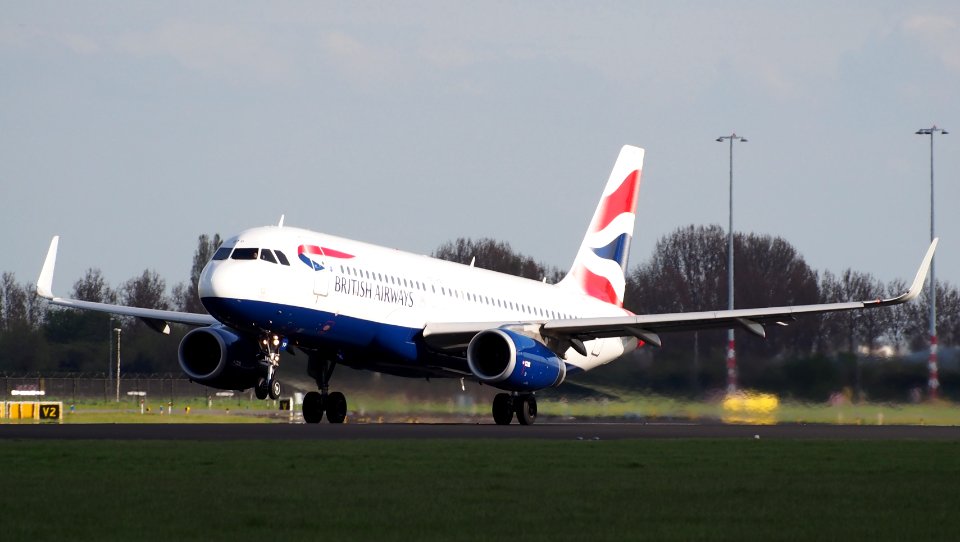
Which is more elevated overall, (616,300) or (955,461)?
(616,300)

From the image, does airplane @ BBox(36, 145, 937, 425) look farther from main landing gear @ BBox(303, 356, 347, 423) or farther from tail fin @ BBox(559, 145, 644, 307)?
tail fin @ BBox(559, 145, 644, 307)

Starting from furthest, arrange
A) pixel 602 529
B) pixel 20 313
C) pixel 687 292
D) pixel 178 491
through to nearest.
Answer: pixel 20 313 < pixel 687 292 < pixel 178 491 < pixel 602 529

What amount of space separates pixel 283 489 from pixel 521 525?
152 inches

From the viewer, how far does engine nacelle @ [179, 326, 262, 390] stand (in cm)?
3797

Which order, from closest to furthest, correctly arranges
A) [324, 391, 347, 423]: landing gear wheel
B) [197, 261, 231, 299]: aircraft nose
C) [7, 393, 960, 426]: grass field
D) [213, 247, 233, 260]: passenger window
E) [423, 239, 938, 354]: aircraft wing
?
[197, 261, 231, 299]: aircraft nose < [213, 247, 233, 260]: passenger window < [423, 239, 938, 354]: aircraft wing < [324, 391, 347, 423]: landing gear wheel < [7, 393, 960, 426]: grass field

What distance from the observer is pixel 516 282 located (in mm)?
43844

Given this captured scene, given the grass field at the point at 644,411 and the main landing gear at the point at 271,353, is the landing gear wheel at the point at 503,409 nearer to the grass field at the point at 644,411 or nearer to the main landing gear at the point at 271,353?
the grass field at the point at 644,411

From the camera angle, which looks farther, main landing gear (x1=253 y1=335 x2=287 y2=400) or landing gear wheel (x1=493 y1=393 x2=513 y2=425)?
landing gear wheel (x1=493 y1=393 x2=513 y2=425)

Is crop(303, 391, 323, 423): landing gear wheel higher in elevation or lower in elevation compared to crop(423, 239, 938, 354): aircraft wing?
lower

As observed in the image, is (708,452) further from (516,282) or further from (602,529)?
(516,282)

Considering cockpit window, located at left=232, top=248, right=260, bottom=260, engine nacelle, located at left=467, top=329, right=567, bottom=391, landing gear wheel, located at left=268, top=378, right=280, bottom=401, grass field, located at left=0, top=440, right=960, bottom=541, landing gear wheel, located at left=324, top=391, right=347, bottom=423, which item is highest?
cockpit window, located at left=232, top=248, right=260, bottom=260

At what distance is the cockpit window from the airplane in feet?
0.07

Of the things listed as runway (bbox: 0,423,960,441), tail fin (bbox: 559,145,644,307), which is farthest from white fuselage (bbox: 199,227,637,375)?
tail fin (bbox: 559,145,644,307)

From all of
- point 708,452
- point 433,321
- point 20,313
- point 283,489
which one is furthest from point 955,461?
point 20,313
